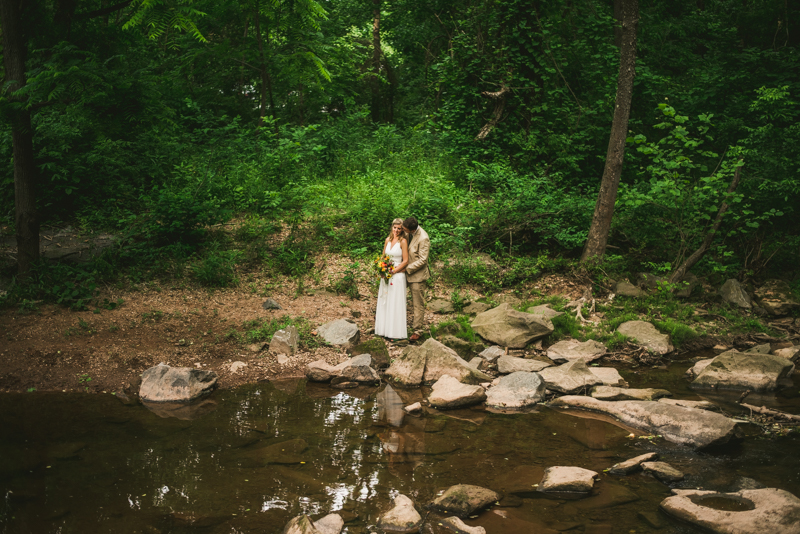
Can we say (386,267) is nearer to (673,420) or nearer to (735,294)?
(673,420)

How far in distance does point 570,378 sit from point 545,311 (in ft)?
8.69

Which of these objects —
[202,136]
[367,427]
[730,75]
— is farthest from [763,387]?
[202,136]

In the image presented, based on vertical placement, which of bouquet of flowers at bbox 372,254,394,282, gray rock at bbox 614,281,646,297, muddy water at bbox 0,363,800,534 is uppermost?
bouquet of flowers at bbox 372,254,394,282

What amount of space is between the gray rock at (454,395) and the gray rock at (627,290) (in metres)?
5.48

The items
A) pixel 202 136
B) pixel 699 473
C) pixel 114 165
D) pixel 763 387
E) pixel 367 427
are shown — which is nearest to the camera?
pixel 699 473

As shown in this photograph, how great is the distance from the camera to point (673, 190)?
11133mm

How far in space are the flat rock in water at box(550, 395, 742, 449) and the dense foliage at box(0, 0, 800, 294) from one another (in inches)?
232

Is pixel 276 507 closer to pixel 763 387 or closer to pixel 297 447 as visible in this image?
pixel 297 447

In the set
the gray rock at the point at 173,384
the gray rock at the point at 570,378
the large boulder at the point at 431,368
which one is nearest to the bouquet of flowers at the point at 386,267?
the large boulder at the point at 431,368

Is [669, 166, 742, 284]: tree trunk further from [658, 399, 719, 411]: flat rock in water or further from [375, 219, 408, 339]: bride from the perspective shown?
[375, 219, 408, 339]: bride

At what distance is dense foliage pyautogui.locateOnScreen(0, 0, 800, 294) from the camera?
9227mm

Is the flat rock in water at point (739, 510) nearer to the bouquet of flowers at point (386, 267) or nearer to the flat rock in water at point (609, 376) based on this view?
the flat rock in water at point (609, 376)

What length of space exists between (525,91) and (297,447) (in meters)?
14.4

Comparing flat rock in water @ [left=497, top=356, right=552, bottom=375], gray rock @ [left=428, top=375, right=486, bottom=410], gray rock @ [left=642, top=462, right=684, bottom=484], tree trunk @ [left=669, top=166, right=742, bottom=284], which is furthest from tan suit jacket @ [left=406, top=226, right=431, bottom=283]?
tree trunk @ [left=669, top=166, right=742, bottom=284]
